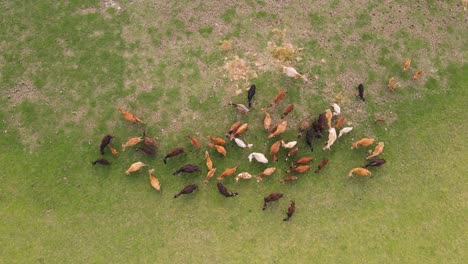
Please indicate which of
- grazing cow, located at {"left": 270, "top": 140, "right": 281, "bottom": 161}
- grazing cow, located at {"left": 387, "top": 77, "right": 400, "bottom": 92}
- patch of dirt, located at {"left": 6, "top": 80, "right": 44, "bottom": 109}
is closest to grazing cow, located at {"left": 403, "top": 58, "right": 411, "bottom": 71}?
grazing cow, located at {"left": 387, "top": 77, "right": 400, "bottom": 92}

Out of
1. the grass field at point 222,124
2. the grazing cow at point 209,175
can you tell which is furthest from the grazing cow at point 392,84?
the grazing cow at point 209,175

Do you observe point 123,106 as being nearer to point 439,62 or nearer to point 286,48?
point 286,48

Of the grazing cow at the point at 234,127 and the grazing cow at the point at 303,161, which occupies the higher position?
the grazing cow at the point at 234,127

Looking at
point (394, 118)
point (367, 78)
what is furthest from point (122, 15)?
point (394, 118)

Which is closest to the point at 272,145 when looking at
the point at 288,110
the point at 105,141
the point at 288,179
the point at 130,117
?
the point at 288,179

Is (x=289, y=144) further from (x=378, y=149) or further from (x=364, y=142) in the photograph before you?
A: (x=378, y=149)

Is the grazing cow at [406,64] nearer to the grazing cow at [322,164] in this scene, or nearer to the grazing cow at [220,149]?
the grazing cow at [322,164]

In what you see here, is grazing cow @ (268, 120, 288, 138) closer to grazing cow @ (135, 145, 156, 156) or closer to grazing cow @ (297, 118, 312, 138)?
grazing cow @ (297, 118, 312, 138)

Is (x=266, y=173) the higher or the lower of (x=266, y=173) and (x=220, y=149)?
the lower
